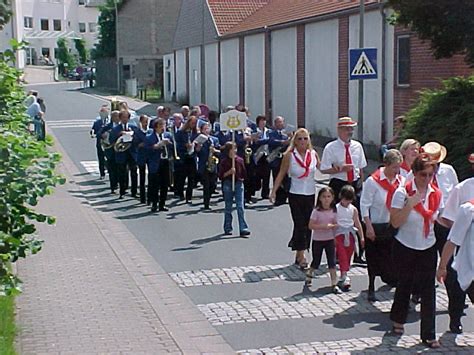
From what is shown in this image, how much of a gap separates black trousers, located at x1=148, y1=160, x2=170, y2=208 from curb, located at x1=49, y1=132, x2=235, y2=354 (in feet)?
5.09

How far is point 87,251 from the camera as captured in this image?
39.7ft

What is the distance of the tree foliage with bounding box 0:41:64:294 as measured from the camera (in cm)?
633

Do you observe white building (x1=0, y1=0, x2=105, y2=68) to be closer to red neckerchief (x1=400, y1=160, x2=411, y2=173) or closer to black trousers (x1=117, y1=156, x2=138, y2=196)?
black trousers (x1=117, y1=156, x2=138, y2=196)

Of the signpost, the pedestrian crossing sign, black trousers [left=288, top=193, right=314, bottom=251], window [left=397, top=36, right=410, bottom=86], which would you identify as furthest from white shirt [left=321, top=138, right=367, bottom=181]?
window [left=397, top=36, right=410, bottom=86]

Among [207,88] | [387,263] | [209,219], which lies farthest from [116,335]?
[207,88]

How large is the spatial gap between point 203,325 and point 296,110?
24.0m

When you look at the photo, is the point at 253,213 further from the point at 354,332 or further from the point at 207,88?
the point at 207,88

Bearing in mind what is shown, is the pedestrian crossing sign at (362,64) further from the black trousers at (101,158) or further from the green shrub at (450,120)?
the black trousers at (101,158)

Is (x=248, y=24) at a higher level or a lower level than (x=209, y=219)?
higher

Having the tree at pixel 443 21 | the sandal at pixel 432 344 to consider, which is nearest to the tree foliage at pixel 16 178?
the sandal at pixel 432 344

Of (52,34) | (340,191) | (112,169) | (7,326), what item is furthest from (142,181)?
(52,34)

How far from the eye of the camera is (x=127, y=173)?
59.8 ft

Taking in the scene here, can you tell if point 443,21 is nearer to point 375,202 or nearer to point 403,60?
point 403,60

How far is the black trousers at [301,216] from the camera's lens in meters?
10.7
